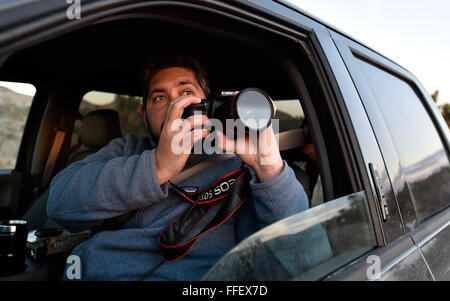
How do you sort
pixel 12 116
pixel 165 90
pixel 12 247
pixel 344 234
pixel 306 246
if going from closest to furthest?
pixel 306 246, pixel 344 234, pixel 12 247, pixel 165 90, pixel 12 116


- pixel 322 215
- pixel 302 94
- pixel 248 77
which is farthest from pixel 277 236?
pixel 248 77

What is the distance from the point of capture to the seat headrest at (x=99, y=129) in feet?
8.01

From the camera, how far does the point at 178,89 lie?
4.70 ft

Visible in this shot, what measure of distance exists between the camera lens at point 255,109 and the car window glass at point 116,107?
6.46 feet

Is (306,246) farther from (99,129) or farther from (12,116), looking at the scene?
(12,116)

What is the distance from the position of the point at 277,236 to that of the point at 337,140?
0.49 metres

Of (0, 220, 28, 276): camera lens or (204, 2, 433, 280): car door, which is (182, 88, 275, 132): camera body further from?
(0, 220, 28, 276): camera lens

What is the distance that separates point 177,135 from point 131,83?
1.71 meters

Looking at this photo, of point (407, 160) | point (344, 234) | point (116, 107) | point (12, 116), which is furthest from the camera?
point (116, 107)

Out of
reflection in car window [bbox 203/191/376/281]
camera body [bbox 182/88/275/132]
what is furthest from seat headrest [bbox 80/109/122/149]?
reflection in car window [bbox 203/191/376/281]

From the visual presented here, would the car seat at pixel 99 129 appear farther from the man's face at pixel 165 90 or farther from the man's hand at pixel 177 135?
the man's hand at pixel 177 135

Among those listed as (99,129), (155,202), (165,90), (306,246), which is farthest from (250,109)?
(99,129)

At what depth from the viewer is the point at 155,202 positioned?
3.85ft
